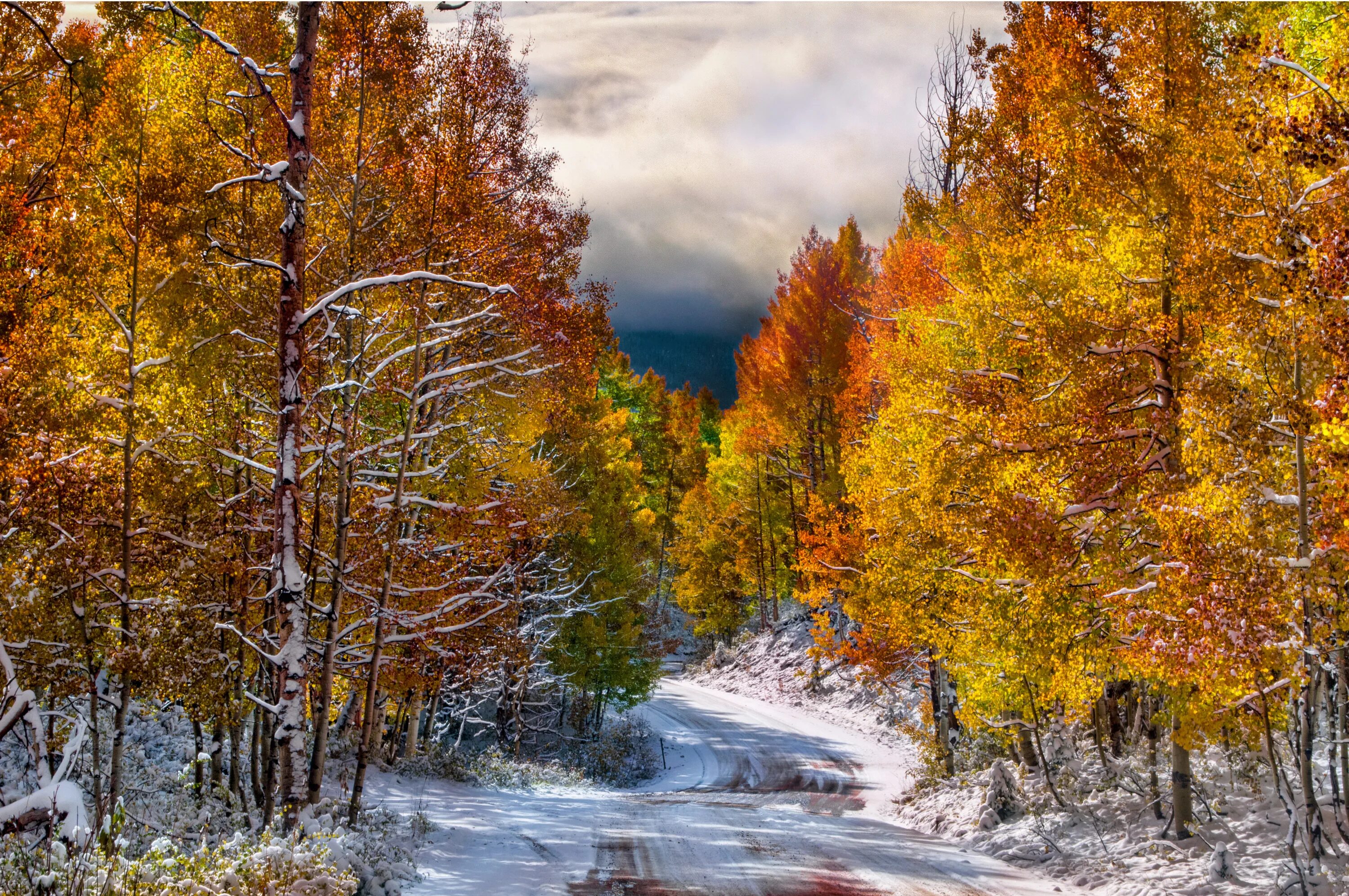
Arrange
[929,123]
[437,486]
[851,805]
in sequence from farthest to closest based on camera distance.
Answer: [929,123]
[851,805]
[437,486]

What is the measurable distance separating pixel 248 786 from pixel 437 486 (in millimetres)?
5483

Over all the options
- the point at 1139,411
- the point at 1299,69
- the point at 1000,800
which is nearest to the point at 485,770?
the point at 1000,800

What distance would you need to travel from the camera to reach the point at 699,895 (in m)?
8.00

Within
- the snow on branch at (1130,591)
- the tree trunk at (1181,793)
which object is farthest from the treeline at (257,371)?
the tree trunk at (1181,793)

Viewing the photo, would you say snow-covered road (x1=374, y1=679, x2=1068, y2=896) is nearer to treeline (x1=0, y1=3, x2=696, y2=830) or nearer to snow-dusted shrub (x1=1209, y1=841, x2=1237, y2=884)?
snow-dusted shrub (x1=1209, y1=841, x2=1237, y2=884)

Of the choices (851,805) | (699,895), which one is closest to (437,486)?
(699,895)

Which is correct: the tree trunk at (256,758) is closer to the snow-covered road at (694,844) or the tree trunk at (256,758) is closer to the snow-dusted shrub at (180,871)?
the snow-covered road at (694,844)

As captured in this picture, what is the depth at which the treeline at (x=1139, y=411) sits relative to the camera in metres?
7.11

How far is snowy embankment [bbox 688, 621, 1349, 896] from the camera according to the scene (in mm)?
8570

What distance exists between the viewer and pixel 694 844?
10.7m

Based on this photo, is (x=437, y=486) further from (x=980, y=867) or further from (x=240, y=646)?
(x=980, y=867)

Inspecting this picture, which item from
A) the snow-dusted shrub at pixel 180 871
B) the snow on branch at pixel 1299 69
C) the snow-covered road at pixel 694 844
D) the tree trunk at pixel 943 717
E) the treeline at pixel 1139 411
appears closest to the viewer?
the snow-dusted shrub at pixel 180 871

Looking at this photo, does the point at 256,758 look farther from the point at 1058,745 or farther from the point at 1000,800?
the point at 1058,745

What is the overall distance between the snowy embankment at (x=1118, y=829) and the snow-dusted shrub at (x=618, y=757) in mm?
8997
